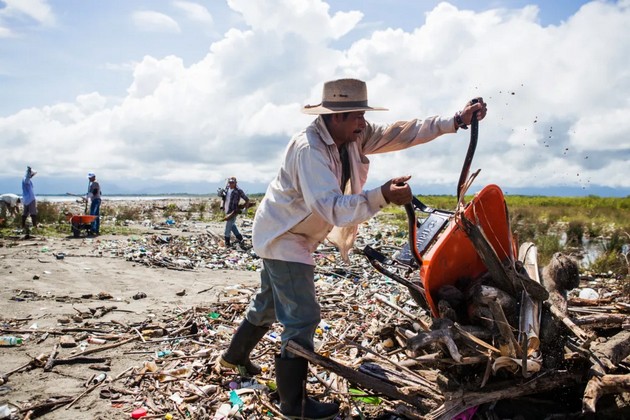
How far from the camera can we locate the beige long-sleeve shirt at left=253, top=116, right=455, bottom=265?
2332 millimetres

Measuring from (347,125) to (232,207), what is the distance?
29.5ft

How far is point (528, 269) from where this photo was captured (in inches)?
112

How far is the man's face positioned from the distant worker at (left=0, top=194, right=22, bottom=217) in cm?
1544

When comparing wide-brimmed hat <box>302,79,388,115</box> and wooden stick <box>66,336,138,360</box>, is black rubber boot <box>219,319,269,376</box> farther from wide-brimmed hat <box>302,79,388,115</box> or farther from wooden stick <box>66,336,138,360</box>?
wide-brimmed hat <box>302,79,388,115</box>

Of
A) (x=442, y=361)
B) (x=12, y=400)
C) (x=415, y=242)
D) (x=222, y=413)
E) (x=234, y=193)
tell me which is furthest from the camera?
(x=234, y=193)

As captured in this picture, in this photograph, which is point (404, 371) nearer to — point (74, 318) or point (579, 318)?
point (579, 318)

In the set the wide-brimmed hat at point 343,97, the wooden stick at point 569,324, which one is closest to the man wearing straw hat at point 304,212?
the wide-brimmed hat at point 343,97

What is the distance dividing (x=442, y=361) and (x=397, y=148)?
5.12 feet

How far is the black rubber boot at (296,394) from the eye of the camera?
2.75 m

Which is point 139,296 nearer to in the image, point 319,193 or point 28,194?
point 319,193

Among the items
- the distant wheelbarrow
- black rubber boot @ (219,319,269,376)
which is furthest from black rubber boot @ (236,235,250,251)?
black rubber boot @ (219,319,269,376)

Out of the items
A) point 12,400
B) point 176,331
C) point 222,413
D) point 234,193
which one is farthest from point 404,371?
point 234,193

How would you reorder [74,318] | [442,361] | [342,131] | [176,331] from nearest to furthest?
[442,361] → [342,131] → [176,331] → [74,318]

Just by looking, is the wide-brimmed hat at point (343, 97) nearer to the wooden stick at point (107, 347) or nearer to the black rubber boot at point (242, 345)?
the black rubber boot at point (242, 345)
